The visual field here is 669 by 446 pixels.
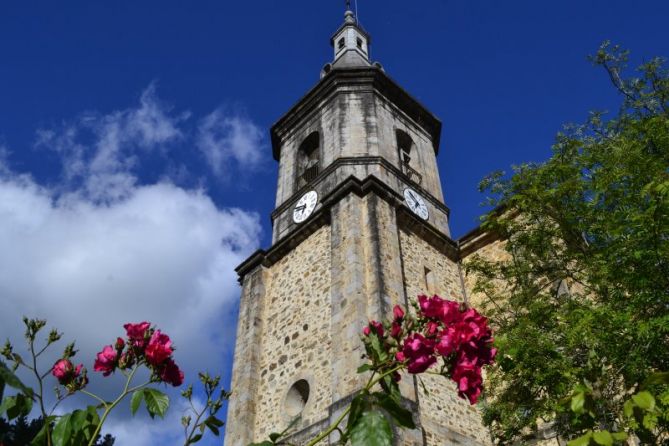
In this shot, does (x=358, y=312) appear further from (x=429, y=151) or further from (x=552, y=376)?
(x=429, y=151)

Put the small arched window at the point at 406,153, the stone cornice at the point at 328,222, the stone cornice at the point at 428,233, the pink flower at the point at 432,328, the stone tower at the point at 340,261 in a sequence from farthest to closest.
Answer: the small arched window at the point at 406,153
the stone cornice at the point at 428,233
the stone cornice at the point at 328,222
the stone tower at the point at 340,261
the pink flower at the point at 432,328

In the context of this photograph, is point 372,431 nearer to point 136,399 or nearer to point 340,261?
point 136,399

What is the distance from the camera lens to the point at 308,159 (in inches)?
648

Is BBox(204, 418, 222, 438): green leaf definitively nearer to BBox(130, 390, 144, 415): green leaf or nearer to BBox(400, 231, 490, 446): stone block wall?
BBox(130, 390, 144, 415): green leaf

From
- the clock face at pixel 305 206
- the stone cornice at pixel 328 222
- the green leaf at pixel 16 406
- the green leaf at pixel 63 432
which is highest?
the clock face at pixel 305 206

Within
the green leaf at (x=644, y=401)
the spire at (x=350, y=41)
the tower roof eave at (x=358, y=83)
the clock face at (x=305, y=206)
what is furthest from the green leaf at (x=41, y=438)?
the spire at (x=350, y=41)

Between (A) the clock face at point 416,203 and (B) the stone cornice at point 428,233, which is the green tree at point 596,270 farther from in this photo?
(A) the clock face at point 416,203

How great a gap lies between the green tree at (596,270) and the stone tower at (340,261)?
2350mm

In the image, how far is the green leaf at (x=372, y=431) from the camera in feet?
6.50

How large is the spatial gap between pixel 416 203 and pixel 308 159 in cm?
380

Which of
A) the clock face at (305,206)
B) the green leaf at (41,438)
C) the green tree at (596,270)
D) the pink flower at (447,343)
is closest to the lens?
the green leaf at (41,438)

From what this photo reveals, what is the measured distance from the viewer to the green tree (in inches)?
219

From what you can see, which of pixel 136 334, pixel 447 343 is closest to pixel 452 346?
pixel 447 343

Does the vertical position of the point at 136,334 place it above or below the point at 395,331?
above
